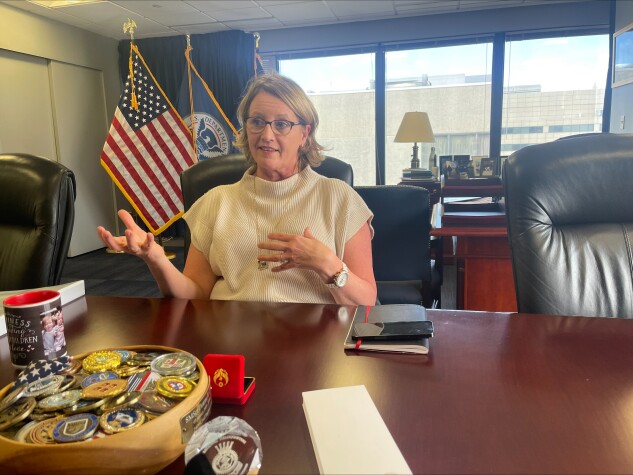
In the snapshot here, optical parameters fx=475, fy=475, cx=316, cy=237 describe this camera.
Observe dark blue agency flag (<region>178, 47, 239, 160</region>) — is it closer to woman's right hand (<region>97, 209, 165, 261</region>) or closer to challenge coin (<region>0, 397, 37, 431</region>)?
woman's right hand (<region>97, 209, 165, 261</region>)

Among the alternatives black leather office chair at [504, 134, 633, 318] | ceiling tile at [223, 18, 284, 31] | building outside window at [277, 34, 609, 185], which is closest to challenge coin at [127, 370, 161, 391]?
black leather office chair at [504, 134, 633, 318]

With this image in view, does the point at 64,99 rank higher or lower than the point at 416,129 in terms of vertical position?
higher

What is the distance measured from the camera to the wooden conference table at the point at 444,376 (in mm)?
539

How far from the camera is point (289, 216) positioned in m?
1.34

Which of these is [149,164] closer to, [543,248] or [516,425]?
[543,248]

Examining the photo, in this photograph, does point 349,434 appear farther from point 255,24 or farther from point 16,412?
point 255,24

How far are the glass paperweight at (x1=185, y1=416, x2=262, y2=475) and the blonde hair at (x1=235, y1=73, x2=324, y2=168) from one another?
1053mm

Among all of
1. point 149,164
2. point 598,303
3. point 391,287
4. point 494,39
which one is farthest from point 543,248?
point 494,39

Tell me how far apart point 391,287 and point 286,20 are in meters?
4.27

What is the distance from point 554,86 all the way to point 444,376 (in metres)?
5.20

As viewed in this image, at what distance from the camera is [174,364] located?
638mm

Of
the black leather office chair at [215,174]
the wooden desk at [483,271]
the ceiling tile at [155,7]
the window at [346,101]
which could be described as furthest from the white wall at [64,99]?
the wooden desk at [483,271]

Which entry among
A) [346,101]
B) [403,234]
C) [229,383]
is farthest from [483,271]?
[346,101]

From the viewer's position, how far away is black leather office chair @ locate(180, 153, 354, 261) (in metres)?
1.71
